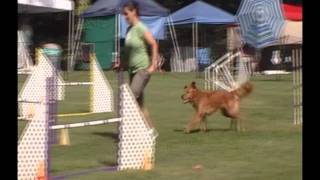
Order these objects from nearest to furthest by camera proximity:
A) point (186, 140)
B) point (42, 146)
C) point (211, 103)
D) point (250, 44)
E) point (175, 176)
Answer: point (42, 146), point (175, 176), point (186, 140), point (211, 103), point (250, 44)

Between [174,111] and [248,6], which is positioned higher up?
[248,6]

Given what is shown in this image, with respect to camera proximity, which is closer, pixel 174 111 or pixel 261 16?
pixel 174 111

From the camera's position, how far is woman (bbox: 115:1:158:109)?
8.09m

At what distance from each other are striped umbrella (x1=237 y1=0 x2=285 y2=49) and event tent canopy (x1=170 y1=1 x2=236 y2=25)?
846 millimetres

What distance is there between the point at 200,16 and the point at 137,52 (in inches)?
741

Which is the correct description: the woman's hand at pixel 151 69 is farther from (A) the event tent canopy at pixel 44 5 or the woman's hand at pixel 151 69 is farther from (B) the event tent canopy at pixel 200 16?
(B) the event tent canopy at pixel 200 16

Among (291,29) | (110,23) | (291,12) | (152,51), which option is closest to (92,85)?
(152,51)

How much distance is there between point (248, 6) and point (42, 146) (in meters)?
21.4

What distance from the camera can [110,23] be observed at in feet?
90.0

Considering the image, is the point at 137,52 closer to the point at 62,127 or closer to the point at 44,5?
the point at 62,127
